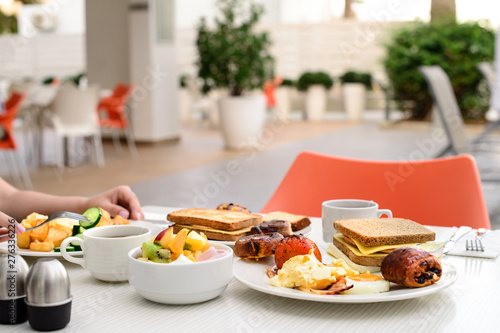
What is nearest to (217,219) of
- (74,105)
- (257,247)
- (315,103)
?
(257,247)

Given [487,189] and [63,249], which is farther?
[487,189]

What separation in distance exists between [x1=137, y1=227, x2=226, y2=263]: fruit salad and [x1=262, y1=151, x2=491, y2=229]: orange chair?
900 mm

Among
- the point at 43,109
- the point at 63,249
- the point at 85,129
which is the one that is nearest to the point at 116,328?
the point at 63,249

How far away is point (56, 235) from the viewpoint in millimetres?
1044

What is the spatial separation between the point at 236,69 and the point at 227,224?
7321mm

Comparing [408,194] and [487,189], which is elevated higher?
[408,194]

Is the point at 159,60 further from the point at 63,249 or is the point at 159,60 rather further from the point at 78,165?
the point at 63,249

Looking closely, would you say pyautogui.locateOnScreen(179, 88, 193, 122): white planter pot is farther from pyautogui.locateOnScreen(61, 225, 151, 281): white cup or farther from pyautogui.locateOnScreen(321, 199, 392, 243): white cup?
pyautogui.locateOnScreen(61, 225, 151, 281): white cup

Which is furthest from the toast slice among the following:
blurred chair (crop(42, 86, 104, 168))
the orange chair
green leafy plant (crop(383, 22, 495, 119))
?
green leafy plant (crop(383, 22, 495, 119))

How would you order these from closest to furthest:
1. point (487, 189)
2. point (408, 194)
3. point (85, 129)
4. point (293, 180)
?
point (408, 194), point (293, 180), point (487, 189), point (85, 129)

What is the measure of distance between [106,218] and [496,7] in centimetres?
1253

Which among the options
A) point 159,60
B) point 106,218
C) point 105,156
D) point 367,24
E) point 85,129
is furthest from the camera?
point 367,24

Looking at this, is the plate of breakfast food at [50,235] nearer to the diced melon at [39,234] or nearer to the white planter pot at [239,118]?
the diced melon at [39,234]

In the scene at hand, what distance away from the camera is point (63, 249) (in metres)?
0.92
